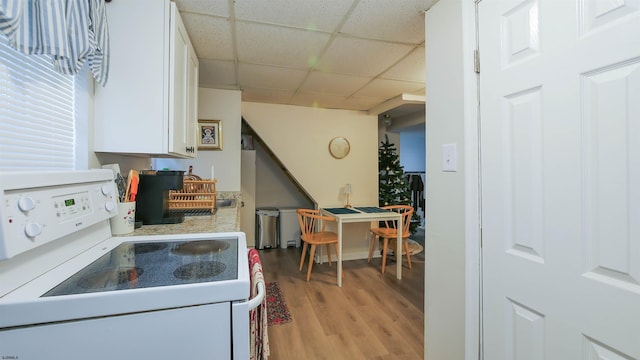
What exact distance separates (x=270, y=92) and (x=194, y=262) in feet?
8.36

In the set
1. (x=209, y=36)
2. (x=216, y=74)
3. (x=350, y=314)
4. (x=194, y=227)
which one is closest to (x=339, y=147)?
(x=216, y=74)

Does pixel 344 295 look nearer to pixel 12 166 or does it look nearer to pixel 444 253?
pixel 444 253

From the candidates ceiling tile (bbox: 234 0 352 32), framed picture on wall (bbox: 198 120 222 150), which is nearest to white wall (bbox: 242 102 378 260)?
framed picture on wall (bbox: 198 120 222 150)

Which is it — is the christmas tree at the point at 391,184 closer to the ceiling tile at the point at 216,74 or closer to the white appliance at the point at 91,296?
the ceiling tile at the point at 216,74

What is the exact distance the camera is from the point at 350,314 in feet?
7.56

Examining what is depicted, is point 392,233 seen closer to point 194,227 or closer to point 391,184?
point 391,184

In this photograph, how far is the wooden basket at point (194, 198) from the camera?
1800mm

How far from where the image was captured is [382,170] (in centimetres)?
451

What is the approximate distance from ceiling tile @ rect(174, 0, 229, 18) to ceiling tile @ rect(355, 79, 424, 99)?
1.61 metres

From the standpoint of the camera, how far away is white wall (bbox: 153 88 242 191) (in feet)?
9.51

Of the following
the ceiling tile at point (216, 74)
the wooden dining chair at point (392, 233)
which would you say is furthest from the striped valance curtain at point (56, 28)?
the wooden dining chair at point (392, 233)

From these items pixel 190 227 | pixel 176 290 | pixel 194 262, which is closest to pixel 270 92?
pixel 190 227

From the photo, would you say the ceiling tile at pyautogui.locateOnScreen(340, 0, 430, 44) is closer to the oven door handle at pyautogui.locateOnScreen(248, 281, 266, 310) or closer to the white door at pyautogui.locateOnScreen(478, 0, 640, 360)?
the white door at pyautogui.locateOnScreen(478, 0, 640, 360)

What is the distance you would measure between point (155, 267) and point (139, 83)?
0.97 metres
